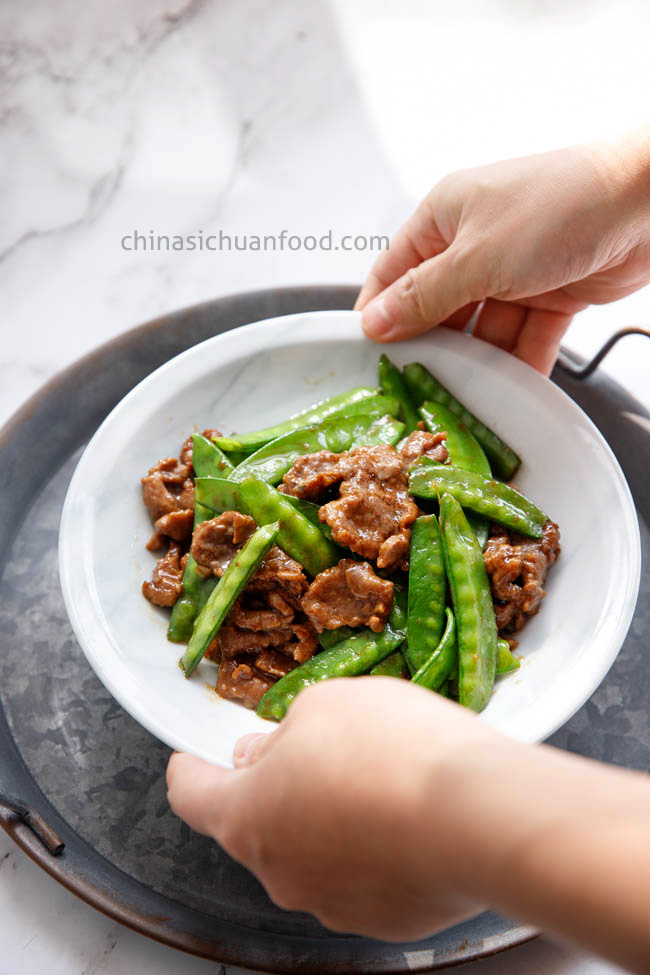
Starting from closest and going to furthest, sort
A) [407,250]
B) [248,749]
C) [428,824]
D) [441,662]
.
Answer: [428,824] < [248,749] < [441,662] < [407,250]

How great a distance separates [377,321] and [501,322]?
23.1 inches

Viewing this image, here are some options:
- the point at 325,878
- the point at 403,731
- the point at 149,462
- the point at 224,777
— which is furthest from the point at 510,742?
the point at 149,462

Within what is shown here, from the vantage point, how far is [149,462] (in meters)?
2.64

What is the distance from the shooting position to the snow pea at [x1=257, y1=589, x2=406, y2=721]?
7.25 feet

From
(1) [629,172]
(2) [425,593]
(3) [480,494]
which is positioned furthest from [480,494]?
(1) [629,172]

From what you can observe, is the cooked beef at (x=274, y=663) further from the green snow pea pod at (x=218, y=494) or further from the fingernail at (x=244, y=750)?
the green snow pea pod at (x=218, y=494)

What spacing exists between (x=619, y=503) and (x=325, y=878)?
1454 millimetres

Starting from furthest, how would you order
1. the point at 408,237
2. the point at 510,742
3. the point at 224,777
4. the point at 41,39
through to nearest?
the point at 41,39
the point at 408,237
the point at 224,777
the point at 510,742

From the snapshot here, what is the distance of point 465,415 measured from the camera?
107 inches

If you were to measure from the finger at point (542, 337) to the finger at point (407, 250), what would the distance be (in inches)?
17.7

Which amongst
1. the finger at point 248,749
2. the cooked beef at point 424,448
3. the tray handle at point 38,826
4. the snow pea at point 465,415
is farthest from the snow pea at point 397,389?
the tray handle at point 38,826

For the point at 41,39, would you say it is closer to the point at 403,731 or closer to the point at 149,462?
the point at 149,462

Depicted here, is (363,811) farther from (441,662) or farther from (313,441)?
(313,441)

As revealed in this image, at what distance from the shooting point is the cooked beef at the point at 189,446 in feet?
8.71
